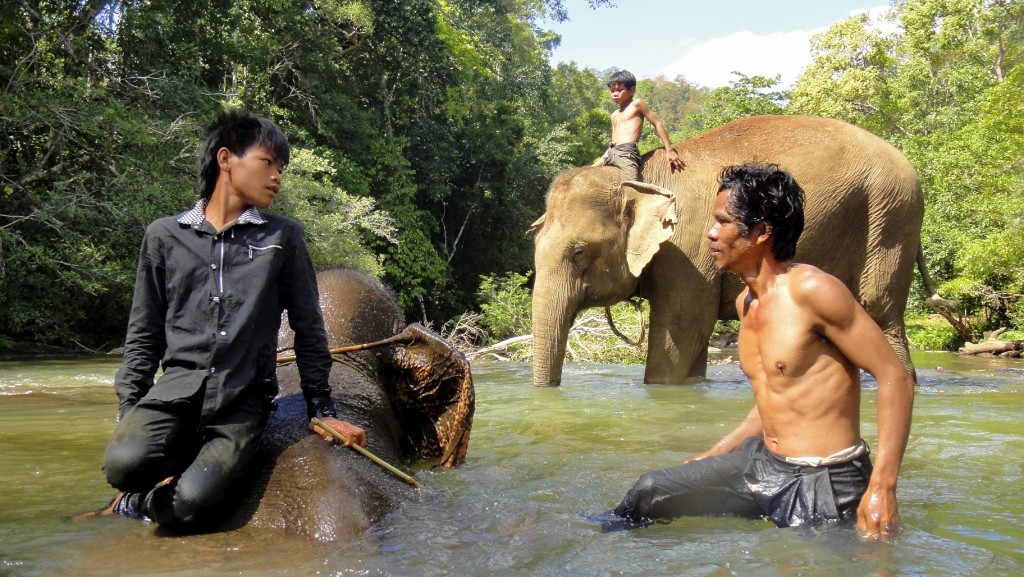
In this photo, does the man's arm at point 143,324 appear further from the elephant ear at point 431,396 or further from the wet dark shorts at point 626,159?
the wet dark shorts at point 626,159

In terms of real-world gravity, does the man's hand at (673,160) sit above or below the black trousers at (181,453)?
above

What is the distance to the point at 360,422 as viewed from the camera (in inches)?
156

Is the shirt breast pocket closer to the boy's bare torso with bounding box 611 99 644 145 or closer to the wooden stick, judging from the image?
the wooden stick

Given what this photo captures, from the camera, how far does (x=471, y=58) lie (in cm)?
2867

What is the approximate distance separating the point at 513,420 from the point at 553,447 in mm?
1234

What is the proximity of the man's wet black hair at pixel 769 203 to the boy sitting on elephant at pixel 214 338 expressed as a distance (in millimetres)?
1619

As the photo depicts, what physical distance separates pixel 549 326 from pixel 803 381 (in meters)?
4.83

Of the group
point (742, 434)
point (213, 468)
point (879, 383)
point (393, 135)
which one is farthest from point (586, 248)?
point (393, 135)

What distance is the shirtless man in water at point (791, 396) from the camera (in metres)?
3.26

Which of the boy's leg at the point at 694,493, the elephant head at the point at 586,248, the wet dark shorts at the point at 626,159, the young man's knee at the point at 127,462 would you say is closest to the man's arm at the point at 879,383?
the boy's leg at the point at 694,493

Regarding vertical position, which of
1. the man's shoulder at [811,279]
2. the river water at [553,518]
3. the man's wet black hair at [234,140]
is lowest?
the river water at [553,518]

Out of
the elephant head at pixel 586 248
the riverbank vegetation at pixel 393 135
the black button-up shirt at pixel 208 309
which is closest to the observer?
the black button-up shirt at pixel 208 309

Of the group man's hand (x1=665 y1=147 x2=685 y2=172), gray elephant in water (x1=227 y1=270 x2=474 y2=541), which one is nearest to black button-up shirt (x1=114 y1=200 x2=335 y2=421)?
gray elephant in water (x1=227 y1=270 x2=474 y2=541)

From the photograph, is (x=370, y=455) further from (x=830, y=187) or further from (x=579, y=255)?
(x=830, y=187)
